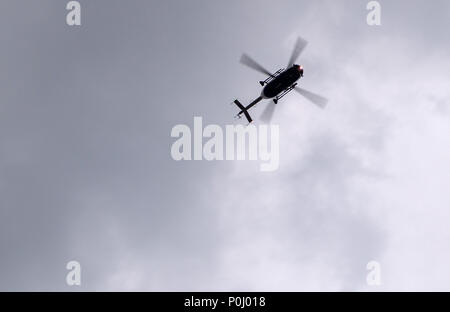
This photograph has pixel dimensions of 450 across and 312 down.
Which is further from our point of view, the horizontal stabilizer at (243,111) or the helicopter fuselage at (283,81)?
the horizontal stabilizer at (243,111)

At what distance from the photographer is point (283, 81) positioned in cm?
5100

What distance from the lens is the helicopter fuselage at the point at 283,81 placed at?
50.8 meters

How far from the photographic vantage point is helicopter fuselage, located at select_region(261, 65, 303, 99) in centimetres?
5078

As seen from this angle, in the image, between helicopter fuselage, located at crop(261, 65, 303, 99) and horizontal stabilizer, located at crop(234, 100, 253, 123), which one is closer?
helicopter fuselage, located at crop(261, 65, 303, 99)

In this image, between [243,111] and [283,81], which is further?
[243,111]
